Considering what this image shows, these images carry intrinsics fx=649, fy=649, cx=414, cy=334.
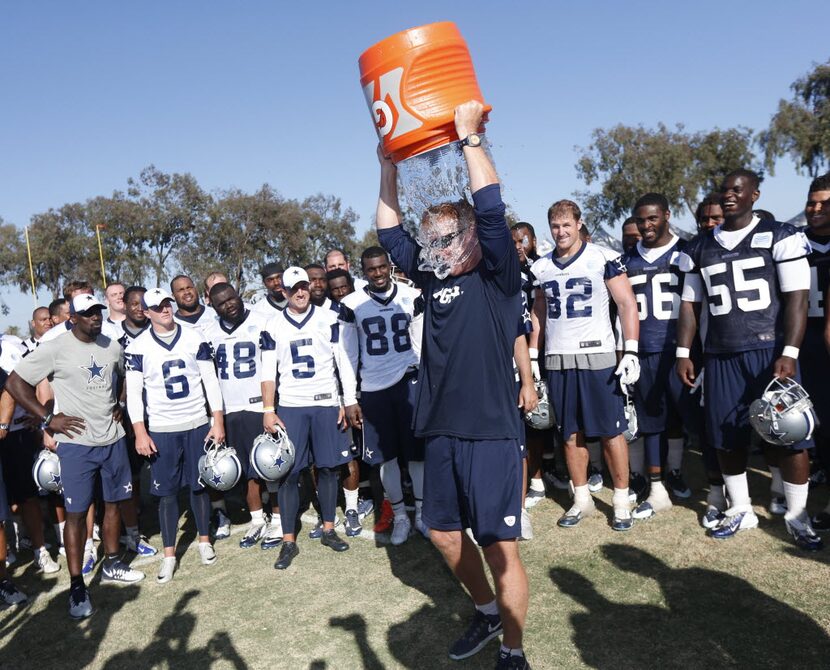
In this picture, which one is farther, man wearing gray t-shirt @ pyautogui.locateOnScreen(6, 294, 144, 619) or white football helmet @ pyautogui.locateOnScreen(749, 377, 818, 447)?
man wearing gray t-shirt @ pyautogui.locateOnScreen(6, 294, 144, 619)

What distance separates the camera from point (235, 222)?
3703cm

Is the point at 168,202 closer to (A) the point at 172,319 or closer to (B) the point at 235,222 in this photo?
(B) the point at 235,222

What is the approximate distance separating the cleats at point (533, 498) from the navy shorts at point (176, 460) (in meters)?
2.89

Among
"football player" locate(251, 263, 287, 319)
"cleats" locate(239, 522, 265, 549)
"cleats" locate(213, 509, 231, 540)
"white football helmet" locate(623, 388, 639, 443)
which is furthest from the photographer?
"football player" locate(251, 263, 287, 319)

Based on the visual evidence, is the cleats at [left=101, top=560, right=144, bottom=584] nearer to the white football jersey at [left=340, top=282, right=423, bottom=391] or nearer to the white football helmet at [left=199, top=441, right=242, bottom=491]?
the white football helmet at [left=199, top=441, right=242, bottom=491]

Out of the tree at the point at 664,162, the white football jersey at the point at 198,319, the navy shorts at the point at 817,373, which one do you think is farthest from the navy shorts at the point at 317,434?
the tree at the point at 664,162

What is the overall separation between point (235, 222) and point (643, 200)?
34.2m

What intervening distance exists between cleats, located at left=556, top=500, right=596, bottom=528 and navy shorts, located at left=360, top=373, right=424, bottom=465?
1.28 metres

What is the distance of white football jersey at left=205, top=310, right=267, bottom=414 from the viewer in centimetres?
598

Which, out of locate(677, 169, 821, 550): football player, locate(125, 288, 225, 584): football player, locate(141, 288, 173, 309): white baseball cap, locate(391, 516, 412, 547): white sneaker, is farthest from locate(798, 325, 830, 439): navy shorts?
locate(141, 288, 173, 309): white baseball cap

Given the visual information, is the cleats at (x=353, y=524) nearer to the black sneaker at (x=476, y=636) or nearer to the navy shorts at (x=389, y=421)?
the navy shorts at (x=389, y=421)

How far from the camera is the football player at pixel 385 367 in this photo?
5574 millimetres

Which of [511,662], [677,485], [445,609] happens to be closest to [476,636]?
[511,662]

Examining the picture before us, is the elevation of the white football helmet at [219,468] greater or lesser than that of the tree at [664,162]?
lesser
